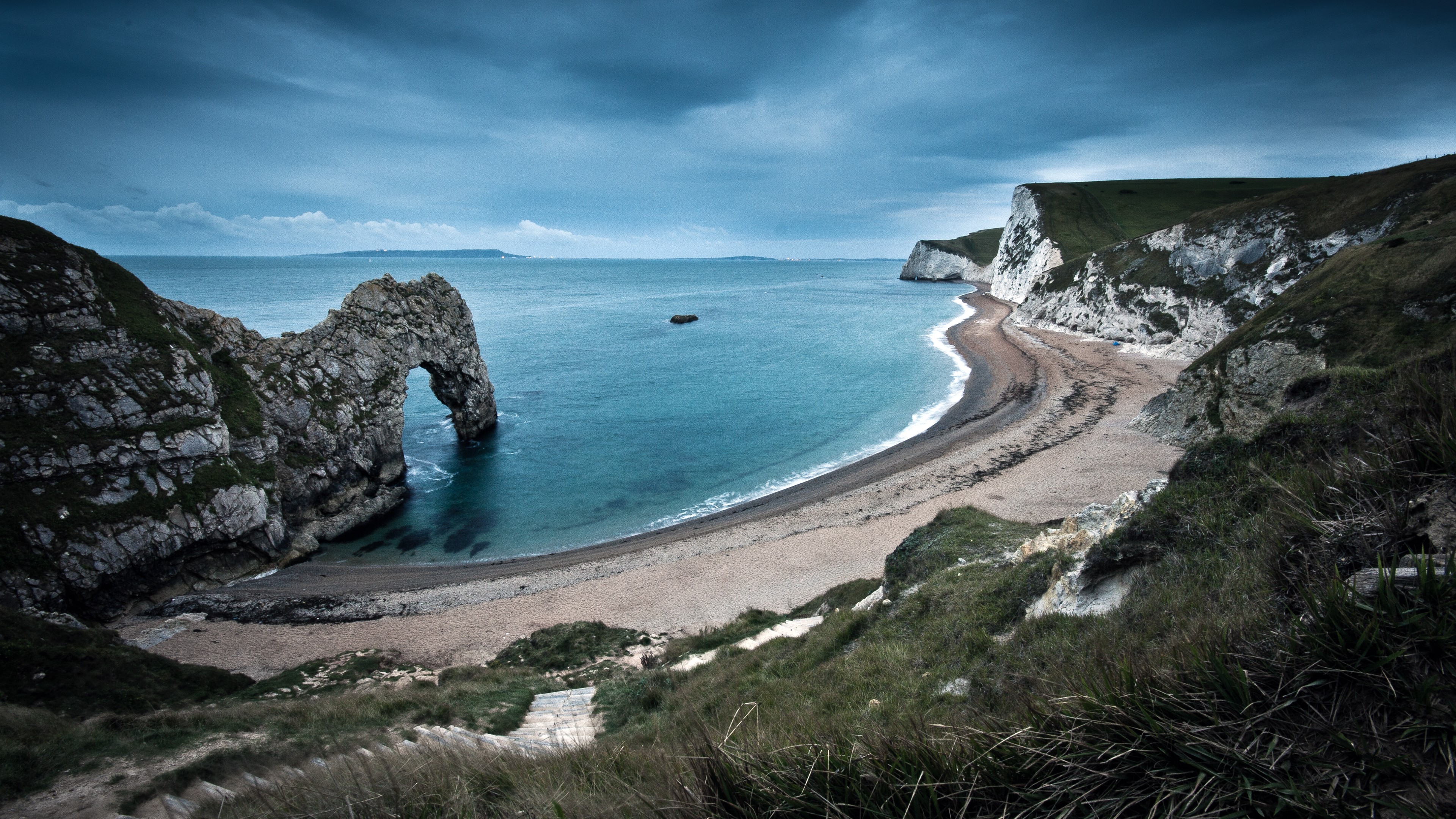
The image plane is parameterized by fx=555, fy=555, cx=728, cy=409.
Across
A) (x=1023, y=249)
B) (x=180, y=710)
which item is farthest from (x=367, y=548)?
(x=1023, y=249)

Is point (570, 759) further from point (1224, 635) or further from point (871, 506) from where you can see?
point (871, 506)

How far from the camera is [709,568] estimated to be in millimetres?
20953

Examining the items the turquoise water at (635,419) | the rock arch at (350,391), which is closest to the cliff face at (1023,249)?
the turquoise water at (635,419)

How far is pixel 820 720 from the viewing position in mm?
4391

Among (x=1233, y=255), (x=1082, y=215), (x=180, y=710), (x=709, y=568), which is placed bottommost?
(x=709, y=568)

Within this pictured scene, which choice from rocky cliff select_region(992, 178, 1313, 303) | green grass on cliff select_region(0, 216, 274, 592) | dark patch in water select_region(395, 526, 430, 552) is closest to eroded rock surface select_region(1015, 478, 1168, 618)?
dark patch in water select_region(395, 526, 430, 552)

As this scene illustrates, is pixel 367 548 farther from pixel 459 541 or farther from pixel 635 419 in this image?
pixel 635 419

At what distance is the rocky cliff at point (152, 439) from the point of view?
1777 cm

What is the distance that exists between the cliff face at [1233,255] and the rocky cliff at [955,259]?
349ft

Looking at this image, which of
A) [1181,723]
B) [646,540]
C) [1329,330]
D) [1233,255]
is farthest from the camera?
[1233,255]

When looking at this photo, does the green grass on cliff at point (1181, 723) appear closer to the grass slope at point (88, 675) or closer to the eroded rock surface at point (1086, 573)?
the eroded rock surface at point (1086, 573)

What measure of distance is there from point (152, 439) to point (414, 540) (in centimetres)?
962

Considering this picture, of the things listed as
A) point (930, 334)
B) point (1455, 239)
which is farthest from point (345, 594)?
point (930, 334)

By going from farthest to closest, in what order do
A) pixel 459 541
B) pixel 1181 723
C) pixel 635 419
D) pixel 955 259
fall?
pixel 955 259, pixel 635 419, pixel 459 541, pixel 1181 723
